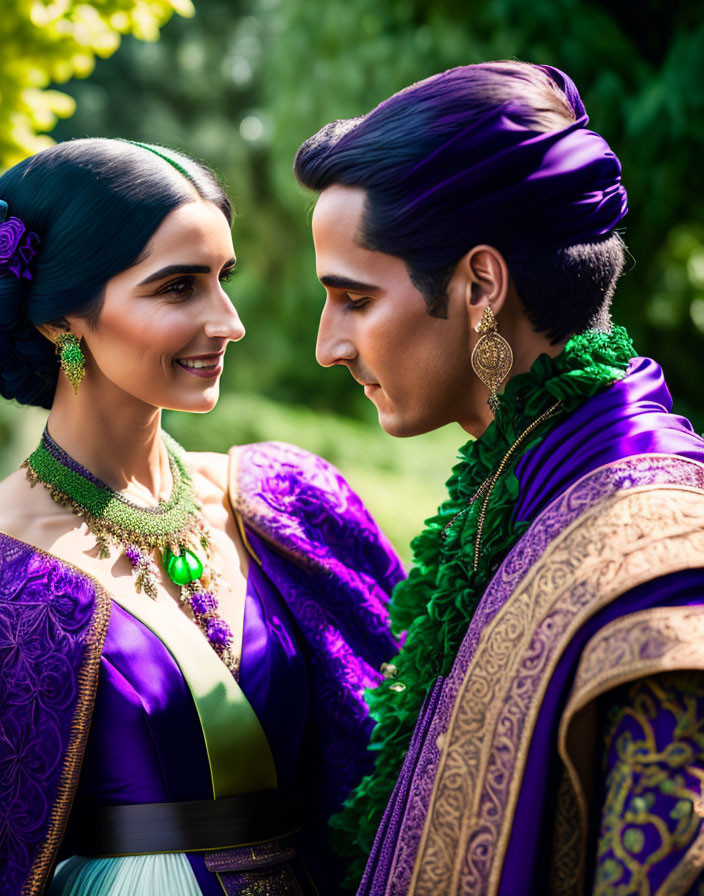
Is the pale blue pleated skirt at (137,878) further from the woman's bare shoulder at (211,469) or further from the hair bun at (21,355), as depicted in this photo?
the hair bun at (21,355)

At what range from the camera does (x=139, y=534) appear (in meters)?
2.34

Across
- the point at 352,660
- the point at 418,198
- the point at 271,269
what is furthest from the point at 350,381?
the point at 418,198

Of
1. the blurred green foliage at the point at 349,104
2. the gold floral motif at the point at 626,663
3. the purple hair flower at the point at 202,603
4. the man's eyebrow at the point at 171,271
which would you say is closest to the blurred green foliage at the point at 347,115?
the blurred green foliage at the point at 349,104

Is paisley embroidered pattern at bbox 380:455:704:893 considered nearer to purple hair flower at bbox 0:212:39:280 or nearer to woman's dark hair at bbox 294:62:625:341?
woman's dark hair at bbox 294:62:625:341

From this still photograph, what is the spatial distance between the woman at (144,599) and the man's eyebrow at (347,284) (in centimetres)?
49

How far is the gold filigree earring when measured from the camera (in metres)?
1.78

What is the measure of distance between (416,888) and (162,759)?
732 mm

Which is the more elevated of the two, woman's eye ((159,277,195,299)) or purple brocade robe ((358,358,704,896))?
woman's eye ((159,277,195,299))

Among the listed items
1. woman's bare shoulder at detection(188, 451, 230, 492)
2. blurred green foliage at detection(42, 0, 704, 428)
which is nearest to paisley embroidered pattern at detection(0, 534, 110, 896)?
woman's bare shoulder at detection(188, 451, 230, 492)

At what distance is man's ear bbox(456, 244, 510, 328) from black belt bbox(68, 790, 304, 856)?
1.21 m

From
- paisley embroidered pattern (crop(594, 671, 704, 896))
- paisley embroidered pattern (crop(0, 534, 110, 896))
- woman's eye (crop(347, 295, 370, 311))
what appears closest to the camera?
paisley embroidered pattern (crop(594, 671, 704, 896))

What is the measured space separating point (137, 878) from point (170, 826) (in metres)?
0.12

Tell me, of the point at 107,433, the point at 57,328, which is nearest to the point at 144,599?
the point at 107,433

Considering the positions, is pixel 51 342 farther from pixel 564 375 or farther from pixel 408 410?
pixel 564 375
